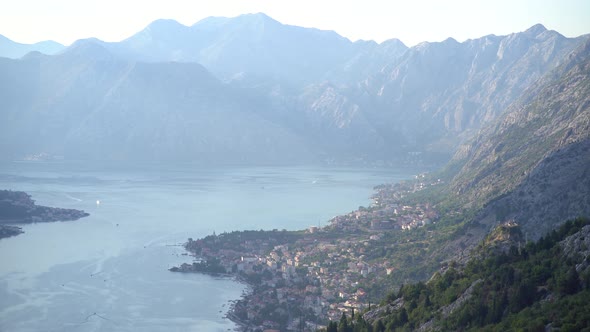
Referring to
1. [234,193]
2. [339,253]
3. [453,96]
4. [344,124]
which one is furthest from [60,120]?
[339,253]

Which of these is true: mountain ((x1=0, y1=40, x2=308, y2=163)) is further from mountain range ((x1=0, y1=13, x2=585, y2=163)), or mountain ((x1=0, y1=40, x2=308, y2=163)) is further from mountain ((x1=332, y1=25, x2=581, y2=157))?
mountain ((x1=332, y1=25, x2=581, y2=157))

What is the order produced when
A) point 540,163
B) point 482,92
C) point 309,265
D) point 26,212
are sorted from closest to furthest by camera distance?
point 540,163
point 309,265
point 26,212
point 482,92

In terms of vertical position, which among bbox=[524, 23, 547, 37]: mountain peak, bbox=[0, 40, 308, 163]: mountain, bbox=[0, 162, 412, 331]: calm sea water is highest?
bbox=[524, 23, 547, 37]: mountain peak

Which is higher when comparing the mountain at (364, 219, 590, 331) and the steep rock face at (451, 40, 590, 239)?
the steep rock face at (451, 40, 590, 239)

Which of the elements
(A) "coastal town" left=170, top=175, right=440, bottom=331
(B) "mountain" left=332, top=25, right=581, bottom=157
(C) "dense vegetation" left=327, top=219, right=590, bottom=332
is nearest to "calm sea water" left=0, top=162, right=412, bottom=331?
(A) "coastal town" left=170, top=175, right=440, bottom=331

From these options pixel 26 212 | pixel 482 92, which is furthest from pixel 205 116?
pixel 26 212

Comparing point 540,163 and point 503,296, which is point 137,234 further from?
point 503,296
